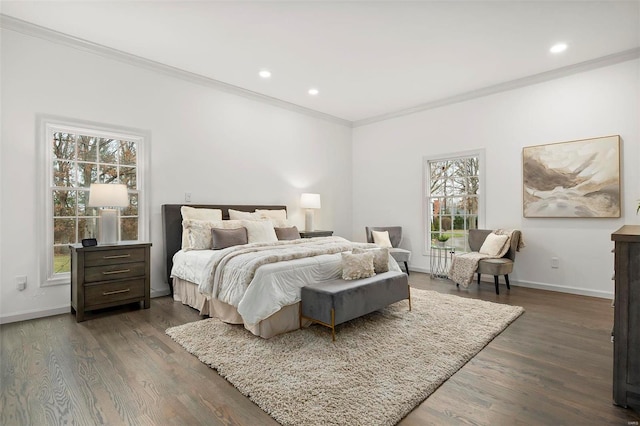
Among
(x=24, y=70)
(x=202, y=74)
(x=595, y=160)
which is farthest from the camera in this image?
(x=202, y=74)

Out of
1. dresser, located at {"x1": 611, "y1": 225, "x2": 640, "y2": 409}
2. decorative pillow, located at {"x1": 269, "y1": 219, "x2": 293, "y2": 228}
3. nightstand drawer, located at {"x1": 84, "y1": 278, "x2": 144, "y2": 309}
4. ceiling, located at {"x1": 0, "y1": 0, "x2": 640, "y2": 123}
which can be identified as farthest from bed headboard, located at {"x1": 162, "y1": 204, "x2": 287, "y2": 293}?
dresser, located at {"x1": 611, "y1": 225, "x2": 640, "y2": 409}

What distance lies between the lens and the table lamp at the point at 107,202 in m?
3.48

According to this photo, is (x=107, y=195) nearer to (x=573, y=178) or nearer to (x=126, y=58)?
(x=126, y=58)

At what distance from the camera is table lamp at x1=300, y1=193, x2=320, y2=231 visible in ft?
19.2

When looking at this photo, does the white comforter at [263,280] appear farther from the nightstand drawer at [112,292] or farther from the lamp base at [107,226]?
the lamp base at [107,226]

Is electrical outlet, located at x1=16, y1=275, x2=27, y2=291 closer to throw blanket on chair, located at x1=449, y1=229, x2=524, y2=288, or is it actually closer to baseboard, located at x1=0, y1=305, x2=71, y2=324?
baseboard, located at x1=0, y1=305, x2=71, y2=324

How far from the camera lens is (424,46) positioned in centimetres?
375

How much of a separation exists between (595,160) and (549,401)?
140 inches

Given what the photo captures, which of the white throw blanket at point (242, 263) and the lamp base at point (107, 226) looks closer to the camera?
the white throw blanket at point (242, 263)

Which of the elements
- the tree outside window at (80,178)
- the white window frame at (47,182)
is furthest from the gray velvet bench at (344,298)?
the white window frame at (47,182)

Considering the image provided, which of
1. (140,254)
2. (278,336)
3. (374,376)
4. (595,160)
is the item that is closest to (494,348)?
(374,376)

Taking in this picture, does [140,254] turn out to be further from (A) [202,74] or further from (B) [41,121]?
(A) [202,74]

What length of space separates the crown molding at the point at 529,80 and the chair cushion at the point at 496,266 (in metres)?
2.55

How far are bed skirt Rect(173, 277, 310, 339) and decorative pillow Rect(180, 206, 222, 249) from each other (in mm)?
547
